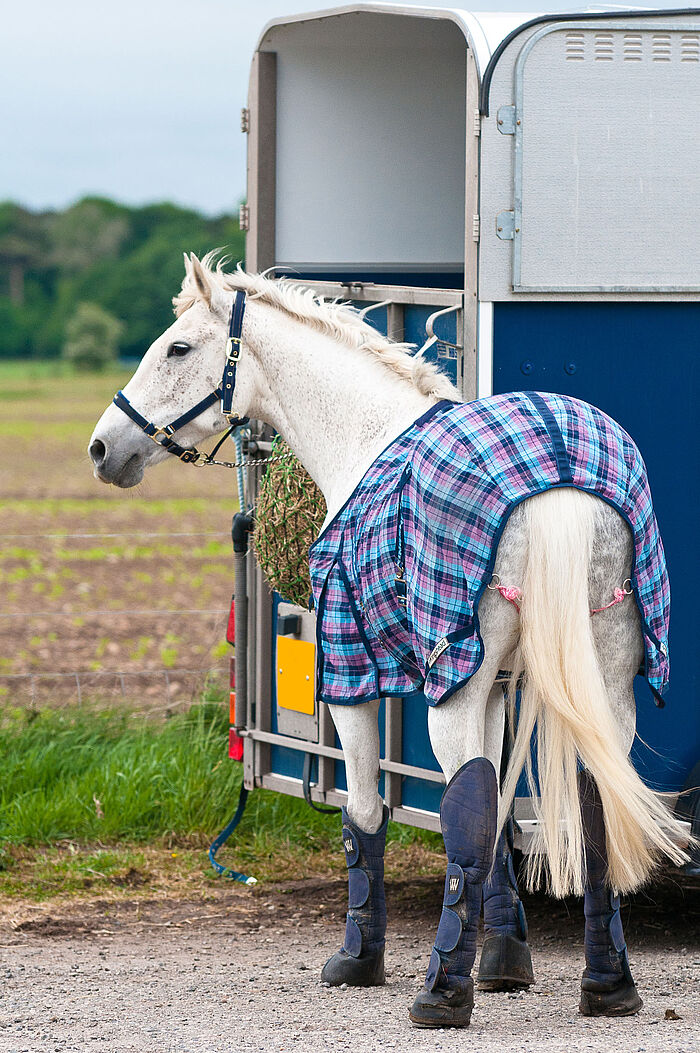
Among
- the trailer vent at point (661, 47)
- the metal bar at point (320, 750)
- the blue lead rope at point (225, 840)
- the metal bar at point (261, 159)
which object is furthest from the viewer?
the blue lead rope at point (225, 840)

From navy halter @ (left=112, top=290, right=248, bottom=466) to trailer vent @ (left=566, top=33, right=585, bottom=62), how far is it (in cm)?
111

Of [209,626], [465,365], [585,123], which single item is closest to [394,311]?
[465,365]

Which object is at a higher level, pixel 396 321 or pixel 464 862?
pixel 396 321

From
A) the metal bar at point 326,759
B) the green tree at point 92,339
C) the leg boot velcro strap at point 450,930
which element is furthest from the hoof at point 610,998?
the green tree at point 92,339

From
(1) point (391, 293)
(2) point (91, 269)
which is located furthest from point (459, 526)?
(2) point (91, 269)

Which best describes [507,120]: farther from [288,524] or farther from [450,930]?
[450,930]

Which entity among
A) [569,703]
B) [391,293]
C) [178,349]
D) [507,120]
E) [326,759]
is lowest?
[326,759]

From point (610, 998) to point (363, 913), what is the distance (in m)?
0.70

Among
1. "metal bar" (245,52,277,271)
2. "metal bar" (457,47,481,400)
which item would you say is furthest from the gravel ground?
"metal bar" (245,52,277,271)

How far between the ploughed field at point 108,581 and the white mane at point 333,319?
652 millimetres

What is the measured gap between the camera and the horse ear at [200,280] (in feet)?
12.9

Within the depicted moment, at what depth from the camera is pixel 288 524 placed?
438 cm

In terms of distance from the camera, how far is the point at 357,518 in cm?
368

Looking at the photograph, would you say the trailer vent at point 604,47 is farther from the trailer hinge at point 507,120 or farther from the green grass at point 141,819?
the green grass at point 141,819
